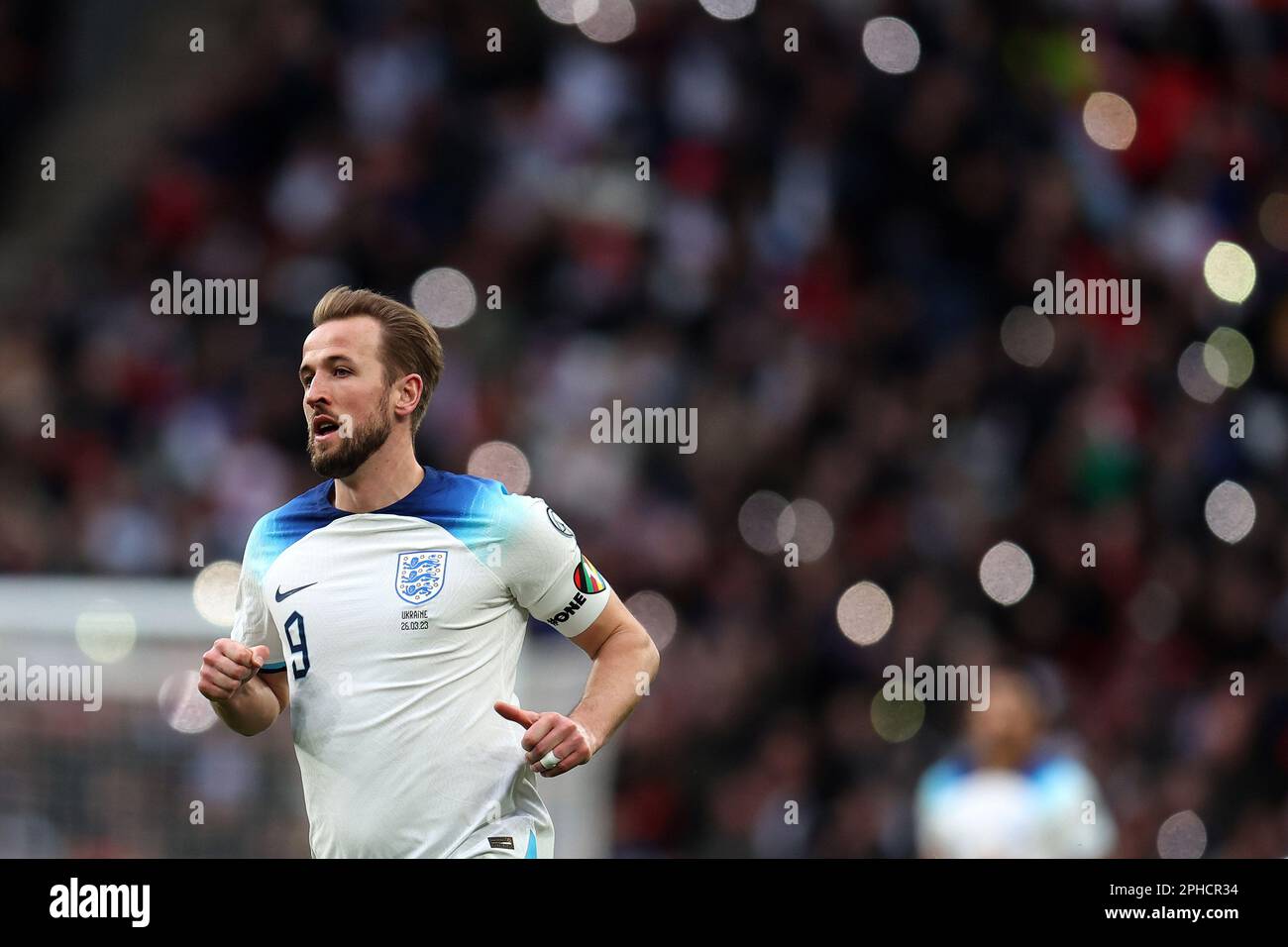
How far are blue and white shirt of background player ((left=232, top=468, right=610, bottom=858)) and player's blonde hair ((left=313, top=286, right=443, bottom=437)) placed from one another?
0.88ft

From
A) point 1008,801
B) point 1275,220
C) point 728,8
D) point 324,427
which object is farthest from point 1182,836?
point 728,8

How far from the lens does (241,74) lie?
11328mm

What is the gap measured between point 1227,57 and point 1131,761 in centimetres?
525

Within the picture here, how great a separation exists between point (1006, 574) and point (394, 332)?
18.9 feet

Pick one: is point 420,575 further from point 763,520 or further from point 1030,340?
point 1030,340

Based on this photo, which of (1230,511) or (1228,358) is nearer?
(1230,511)

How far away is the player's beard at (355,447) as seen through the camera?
4.36 metres

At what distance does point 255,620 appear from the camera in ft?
14.8

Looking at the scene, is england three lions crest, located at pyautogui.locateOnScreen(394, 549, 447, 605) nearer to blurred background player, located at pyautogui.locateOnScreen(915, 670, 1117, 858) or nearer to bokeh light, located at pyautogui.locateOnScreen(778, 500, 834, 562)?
blurred background player, located at pyautogui.locateOnScreen(915, 670, 1117, 858)

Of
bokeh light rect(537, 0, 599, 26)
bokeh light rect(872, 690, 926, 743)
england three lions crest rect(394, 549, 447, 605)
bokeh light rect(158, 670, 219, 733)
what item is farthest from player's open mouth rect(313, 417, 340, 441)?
bokeh light rect(537, 0, 599, 26)

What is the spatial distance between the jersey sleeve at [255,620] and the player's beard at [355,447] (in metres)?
0.32

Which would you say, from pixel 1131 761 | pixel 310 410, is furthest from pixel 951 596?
pixel 310 410

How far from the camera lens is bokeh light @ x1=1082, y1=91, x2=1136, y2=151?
1141cm
